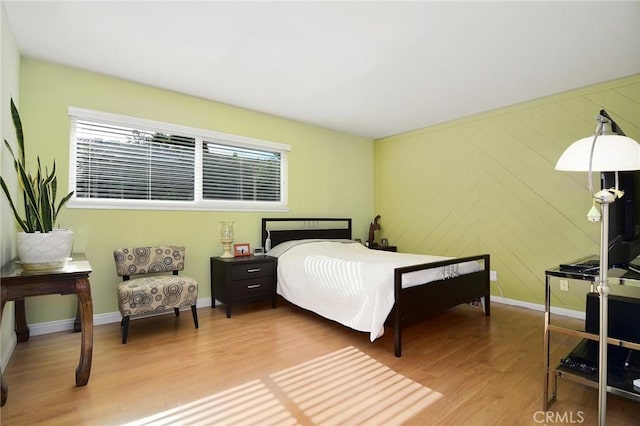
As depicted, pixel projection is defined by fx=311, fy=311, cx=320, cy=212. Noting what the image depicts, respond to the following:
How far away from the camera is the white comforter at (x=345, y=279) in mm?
2502

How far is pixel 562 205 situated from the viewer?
345 centimetres

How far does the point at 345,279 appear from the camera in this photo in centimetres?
281

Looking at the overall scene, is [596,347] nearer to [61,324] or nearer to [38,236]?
[38,236]

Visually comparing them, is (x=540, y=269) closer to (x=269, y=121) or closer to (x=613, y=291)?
(x=613, y=291)

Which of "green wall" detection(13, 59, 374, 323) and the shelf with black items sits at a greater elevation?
"green wall" detection(13, 59, 374, 323)

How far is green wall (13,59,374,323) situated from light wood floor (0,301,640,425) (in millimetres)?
616

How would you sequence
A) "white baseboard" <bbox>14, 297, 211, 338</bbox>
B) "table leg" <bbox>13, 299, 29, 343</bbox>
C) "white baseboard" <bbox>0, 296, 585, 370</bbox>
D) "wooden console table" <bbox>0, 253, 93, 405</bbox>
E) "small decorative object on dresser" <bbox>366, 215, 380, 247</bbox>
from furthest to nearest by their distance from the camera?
"small decorative object on dresser" <bbox>366, 215, 380, 247</bbox> < "white baseboard" <bbox>14, 297, 211, 338</bbox> < "table leg" <bbox>13, 299, 29, 343</bbox> < "white baseboard" <bbox>0, 296, 585, 370</bbox> < "wooden console table" <bbox>0, 253, 93, 405</bbox>

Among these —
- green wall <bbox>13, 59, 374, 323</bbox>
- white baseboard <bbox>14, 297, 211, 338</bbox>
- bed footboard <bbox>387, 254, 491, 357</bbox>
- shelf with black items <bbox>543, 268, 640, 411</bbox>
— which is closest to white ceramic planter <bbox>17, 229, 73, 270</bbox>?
green wall <bbox>13, 59, 374, 323</bbox>

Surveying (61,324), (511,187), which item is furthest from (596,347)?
(61,324)

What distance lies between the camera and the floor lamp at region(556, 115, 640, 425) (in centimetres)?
130

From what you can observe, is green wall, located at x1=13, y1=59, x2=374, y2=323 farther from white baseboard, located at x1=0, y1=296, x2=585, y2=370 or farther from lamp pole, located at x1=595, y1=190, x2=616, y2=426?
lamp pole, located at x1=595, y1=190, x2=616, y2=426

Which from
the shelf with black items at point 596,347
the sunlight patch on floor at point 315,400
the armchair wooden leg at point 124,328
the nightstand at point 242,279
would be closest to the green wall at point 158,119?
the nightstand at point 242,279

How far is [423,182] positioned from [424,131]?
0.79 meters

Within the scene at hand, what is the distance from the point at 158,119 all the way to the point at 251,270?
6.42 feet
